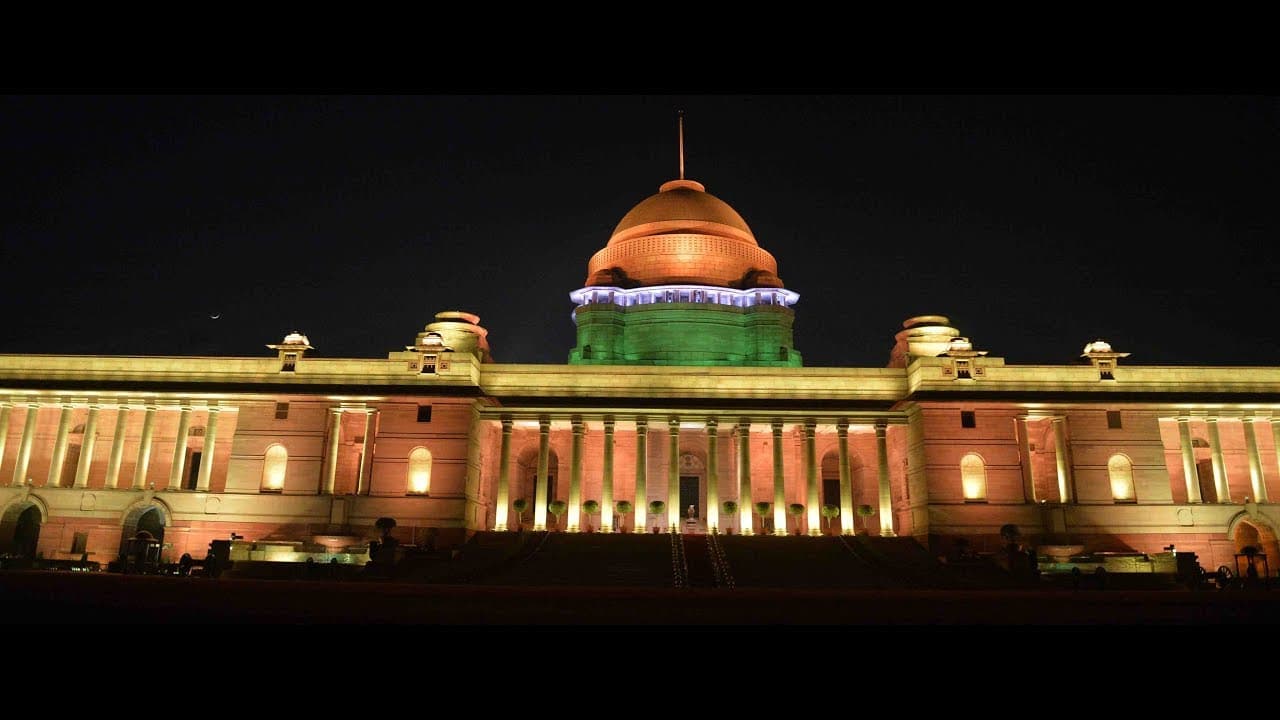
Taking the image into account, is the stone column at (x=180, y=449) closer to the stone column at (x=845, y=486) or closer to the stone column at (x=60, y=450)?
the stone column at (x=60, y=450)

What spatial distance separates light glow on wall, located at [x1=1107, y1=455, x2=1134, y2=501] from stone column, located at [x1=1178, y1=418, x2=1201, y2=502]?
3.24 m

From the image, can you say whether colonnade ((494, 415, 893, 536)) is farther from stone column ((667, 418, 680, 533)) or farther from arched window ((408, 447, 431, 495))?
arched window ((408, 447, 431, 495))

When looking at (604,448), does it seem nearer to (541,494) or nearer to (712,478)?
(541,494)

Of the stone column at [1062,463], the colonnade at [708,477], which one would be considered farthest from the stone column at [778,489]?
the stone column at [1062,463]

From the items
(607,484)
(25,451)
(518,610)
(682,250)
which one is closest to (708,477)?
(607,484)

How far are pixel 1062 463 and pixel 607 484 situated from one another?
71.7 ft

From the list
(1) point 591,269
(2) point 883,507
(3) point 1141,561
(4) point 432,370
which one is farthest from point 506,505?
(3) point 1141,561

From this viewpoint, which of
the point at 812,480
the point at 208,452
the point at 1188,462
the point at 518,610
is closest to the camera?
the point at 518,610

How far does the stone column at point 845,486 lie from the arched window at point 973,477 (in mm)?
5379

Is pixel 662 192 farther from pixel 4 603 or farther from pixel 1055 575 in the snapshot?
pixel 4 603

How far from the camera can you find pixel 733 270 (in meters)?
57.3

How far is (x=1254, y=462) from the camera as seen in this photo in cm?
4178

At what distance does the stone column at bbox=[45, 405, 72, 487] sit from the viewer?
42281mm

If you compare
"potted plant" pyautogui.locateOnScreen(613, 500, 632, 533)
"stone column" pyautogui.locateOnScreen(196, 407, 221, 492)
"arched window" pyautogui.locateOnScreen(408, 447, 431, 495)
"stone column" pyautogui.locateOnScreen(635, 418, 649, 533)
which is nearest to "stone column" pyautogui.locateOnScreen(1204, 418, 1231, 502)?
"stone column" pyautogui.locateOnScreen(635, 418, 649, 533)
